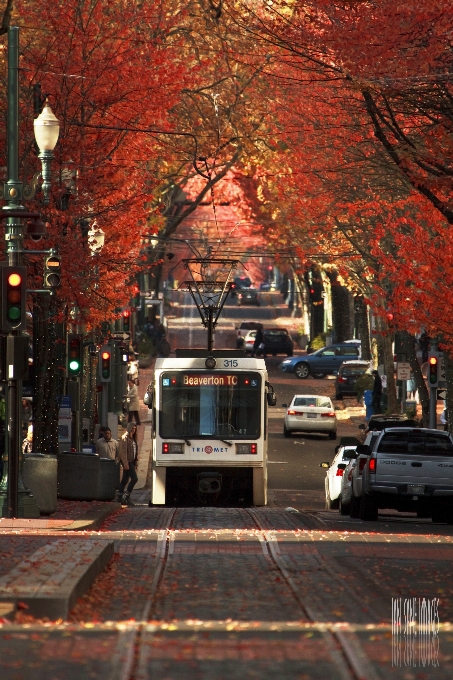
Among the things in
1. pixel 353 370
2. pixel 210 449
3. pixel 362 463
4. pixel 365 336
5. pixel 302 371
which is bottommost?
pixel 362 463

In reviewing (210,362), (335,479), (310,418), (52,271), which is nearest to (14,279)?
(52,271)

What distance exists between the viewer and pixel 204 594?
38.1 feet

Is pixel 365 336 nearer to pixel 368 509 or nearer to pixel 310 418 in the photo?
pixel 310 418

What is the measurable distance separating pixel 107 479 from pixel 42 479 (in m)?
4.82

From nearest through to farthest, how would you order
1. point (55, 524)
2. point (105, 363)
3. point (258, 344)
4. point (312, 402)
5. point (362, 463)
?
1. point (55, 524)
2. point (362, 463)
3. point (105, 363)
4. point (312, 402)
5. point (258, 344)

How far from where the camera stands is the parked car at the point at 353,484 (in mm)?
22859

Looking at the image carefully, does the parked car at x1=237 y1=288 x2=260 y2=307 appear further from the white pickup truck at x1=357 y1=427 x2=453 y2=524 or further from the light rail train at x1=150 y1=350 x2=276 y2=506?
the white pickup truck at x1=357 y1=427 x2=453 y2=524

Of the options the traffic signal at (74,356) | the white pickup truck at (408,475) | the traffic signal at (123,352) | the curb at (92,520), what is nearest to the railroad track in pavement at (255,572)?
the curb at (92,520)

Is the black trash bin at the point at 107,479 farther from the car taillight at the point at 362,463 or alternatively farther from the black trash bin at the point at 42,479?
the car taillight at the point at 362,463

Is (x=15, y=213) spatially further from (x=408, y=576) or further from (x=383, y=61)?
(x=408, y=576)

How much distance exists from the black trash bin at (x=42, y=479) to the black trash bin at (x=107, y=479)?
405 cm

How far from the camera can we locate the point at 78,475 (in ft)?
81.7

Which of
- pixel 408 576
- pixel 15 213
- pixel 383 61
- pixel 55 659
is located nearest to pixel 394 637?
pixel 55 659

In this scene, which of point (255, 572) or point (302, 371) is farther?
point (302, 371)
